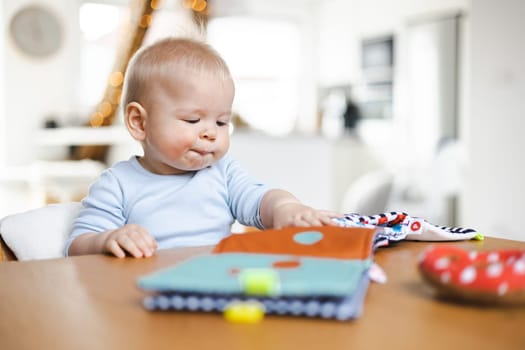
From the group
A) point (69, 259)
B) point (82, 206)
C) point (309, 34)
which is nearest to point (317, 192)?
point (82, 206)

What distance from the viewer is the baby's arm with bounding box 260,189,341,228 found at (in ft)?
2.99

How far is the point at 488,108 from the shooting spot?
4062 mm

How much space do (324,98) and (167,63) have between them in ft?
24.0

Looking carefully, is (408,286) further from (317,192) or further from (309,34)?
(309,34)

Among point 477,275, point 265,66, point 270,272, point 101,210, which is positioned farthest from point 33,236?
point 265,66

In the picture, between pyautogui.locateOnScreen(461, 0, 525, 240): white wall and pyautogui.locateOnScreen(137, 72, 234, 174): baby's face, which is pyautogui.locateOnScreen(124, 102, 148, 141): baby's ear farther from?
pyautogui.locateOnScreen(461, 0, 525, 240): white wall

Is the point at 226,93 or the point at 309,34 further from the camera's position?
the point at 309,34

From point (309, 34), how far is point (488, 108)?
4.82 meters

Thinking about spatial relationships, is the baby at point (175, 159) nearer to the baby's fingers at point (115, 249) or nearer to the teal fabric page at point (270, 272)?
the baby's fingers at point (115, 249)

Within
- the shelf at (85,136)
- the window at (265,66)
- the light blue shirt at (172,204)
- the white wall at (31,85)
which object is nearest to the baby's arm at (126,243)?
the light blue shirt at (172,204)

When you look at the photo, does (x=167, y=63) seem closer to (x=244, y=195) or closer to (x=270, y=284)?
(x=244, y=195)

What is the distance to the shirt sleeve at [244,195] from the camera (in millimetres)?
1116

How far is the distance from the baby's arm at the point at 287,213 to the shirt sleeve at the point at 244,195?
0.02 meters

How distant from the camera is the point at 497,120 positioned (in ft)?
13.1
